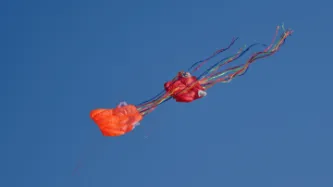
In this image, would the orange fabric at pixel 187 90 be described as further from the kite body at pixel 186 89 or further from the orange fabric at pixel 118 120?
the orange fabric at pixel 118 120

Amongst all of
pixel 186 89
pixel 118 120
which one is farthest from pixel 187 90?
pixel 118 120

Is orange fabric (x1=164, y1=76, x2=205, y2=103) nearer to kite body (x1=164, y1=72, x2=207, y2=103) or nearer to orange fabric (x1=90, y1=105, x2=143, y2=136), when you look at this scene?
kite body (x1=164, y1=72, x2=207, y2=103)

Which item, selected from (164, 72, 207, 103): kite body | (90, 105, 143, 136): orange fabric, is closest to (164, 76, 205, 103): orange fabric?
(164, 72, 207, 103): kite body

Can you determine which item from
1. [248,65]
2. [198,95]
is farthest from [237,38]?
[198,95]

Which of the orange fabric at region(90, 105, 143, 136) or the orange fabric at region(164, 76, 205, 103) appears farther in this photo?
the orange fabric at region(164, 76, 205, 103)

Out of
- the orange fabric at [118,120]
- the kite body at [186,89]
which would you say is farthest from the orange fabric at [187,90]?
the orange fabric at [118,120]
